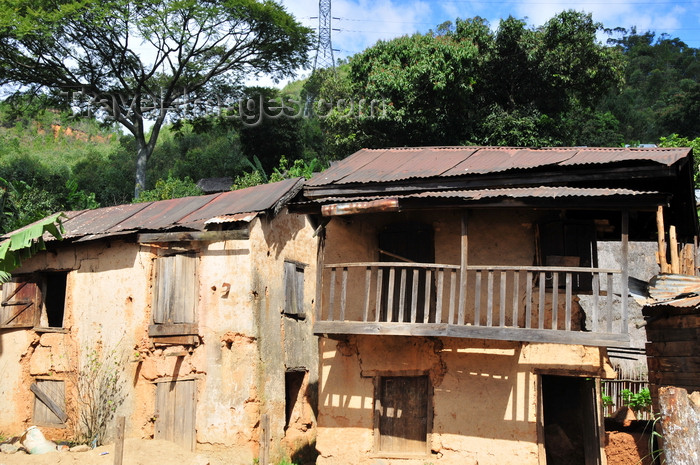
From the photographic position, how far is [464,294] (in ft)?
33.4

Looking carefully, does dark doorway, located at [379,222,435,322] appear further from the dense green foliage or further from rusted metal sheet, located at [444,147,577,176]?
the dense green foliage

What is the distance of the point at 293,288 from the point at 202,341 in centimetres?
223

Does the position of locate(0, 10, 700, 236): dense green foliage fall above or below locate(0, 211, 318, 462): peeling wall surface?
above

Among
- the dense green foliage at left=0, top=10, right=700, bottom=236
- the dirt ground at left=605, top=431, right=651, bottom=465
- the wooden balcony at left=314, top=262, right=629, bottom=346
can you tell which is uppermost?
the dense green foliage at left=0, top=10, right=700, bottom=236

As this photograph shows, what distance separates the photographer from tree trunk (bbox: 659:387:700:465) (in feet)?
13.8

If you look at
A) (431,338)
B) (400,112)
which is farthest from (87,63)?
(431,338)

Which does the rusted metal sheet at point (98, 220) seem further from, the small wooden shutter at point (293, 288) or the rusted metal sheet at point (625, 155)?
the rusted metal sheet at point (625, 155)

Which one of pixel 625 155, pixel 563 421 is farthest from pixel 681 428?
pixel 563 421

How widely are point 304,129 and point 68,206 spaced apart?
10.5 metres

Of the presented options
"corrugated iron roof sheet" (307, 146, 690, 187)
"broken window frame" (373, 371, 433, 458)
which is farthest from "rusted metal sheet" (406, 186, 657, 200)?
"broken window frame" (373, 371, 433, 458)

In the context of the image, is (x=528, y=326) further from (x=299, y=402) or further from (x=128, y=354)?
(x=128, y=354)

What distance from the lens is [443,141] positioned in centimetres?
2244

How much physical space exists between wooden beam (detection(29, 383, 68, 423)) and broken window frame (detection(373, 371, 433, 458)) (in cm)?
703

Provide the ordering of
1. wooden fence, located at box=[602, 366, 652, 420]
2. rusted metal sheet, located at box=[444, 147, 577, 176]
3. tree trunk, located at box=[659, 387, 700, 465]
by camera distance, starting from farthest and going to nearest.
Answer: wooden fence, located at box=[602, 366, 652, 420]
rusted metal sheet, located at box=[444, 147, 577, 176]
tree trunk, located at box=[659, 387, 700, 465]
